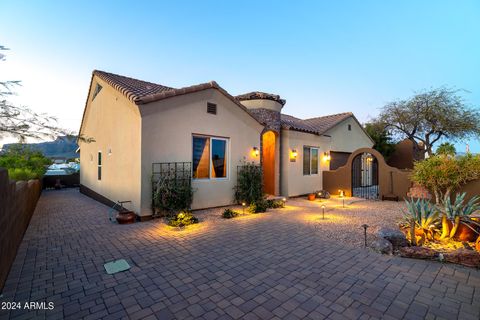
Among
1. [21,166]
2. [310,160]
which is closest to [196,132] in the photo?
[310,160]

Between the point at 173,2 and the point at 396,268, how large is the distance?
615 inches

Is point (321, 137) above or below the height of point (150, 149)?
above

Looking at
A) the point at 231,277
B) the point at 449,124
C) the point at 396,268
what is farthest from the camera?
the point at 449,124

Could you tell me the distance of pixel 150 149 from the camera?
7246mm

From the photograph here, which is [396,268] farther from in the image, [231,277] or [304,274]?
[231,277]

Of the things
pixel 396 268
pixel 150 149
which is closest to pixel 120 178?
pixel 150 149

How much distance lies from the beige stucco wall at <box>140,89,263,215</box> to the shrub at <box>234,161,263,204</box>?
292 mm

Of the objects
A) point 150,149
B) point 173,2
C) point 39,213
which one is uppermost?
point 173,2

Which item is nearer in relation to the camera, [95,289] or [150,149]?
[95,289]

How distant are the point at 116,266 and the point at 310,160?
472 inches

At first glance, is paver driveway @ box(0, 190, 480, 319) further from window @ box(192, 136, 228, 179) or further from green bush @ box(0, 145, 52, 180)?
green bush @ box(0, 145, 52, 180)

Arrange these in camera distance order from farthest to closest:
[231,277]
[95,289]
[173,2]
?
[173,2], [231,277], [95,289]

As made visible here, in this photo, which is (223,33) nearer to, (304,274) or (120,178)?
(120,178)

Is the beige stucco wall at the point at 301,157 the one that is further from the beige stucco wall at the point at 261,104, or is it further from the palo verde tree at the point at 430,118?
the palo verde tree at the point at 430,118
